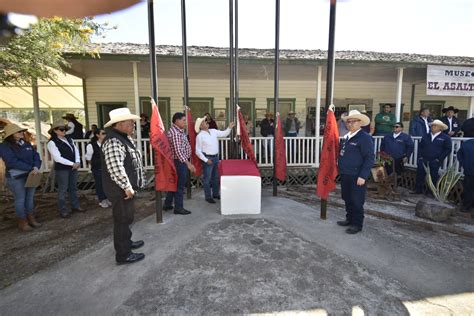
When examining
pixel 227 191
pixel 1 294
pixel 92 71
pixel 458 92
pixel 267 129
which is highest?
pixel 92 71

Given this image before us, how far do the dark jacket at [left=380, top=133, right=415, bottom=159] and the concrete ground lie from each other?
2.68m

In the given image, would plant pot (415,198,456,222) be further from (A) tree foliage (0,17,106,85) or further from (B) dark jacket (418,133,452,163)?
(A) tree foliage (0,17,106,85)

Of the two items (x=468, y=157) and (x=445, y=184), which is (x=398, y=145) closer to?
(x=445, y=184)

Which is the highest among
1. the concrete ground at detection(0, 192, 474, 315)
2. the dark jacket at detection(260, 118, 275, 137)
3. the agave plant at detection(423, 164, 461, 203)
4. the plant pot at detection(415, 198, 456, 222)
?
the dark jacket at detection(260, 118, 275, 137)

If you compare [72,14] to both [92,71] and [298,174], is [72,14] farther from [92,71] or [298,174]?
[92,71]

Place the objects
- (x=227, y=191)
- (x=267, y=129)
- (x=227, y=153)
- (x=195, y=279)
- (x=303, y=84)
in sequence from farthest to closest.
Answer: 1. (x=303, y=84)
2. (x=267, y=129)
3. (x=227, y=153)
4. (x=227, y=191)
5. (x=195, y=279)

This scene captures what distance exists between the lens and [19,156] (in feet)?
13.6

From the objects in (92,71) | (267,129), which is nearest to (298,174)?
(267,129)

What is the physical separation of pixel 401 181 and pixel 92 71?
953 cm

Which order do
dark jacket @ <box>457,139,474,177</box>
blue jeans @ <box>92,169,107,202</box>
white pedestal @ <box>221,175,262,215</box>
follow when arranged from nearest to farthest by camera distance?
white pedestal @ <box>221,175,262,215</box> < dark jacket @ <box>457,139,474,177</box> < blue jeans @ <box>92,169,107,202</box>

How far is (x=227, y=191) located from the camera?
14.9ft

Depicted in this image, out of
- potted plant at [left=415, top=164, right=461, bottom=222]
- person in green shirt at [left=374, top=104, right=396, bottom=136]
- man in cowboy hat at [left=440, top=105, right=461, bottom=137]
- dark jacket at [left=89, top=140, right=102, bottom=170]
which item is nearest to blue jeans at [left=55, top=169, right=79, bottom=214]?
dark jacket at [left=89, top=140, right=102, bottom=170]

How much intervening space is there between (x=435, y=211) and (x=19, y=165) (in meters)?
6.56

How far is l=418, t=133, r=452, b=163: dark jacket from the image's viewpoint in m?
5.68
